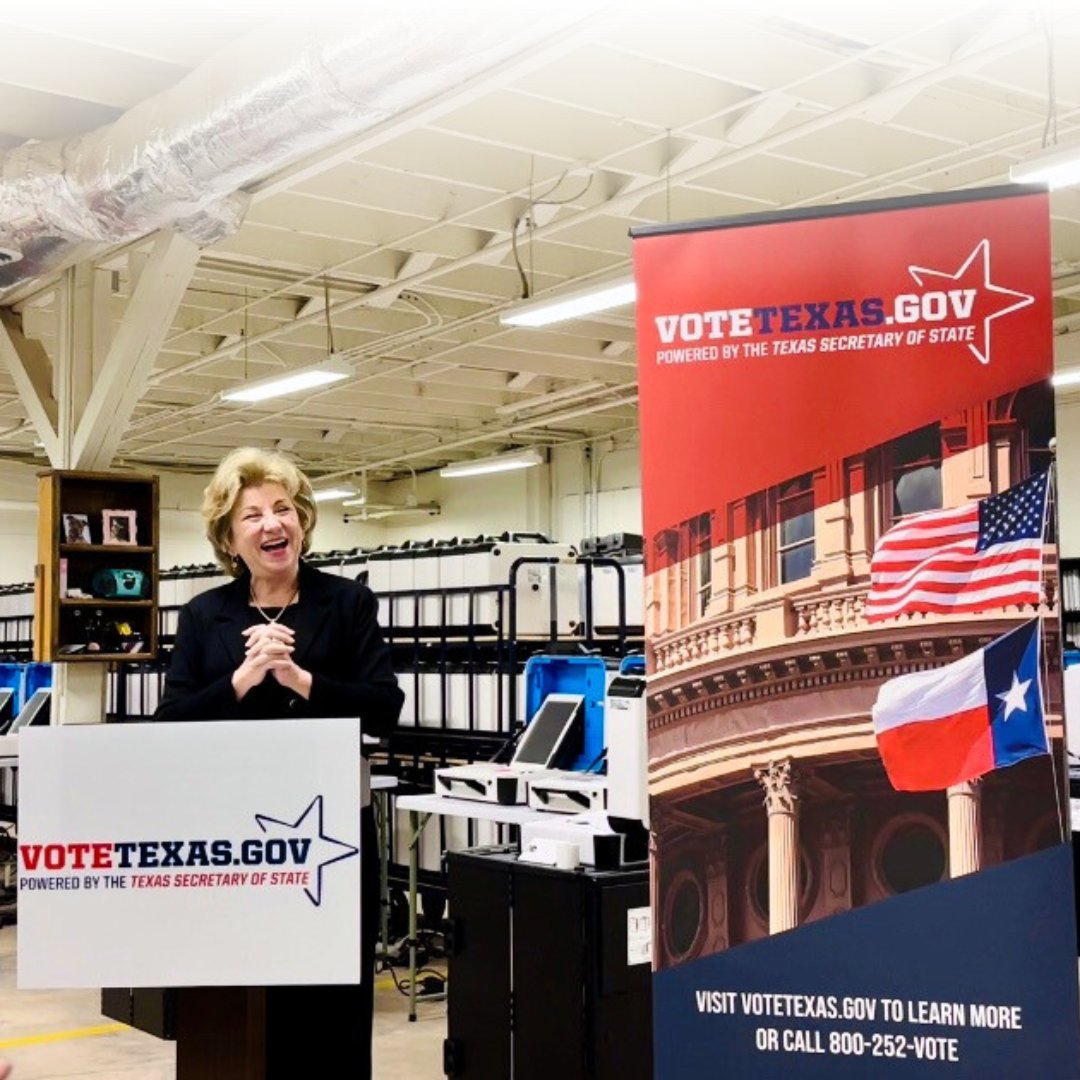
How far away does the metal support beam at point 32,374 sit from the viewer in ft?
22.6

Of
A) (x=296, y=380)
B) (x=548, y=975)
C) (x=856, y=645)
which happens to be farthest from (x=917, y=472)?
(x=296, y=380)

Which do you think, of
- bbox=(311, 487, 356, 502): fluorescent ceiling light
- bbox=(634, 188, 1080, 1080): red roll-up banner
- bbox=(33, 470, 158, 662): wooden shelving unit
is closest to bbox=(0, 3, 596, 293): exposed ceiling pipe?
bbox=(33, 470, 158, 662): wooden shelving unit

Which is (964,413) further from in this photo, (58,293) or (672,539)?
(58,293)

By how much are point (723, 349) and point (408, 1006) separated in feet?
13.1

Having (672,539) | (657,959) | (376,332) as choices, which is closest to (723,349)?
(672,539)

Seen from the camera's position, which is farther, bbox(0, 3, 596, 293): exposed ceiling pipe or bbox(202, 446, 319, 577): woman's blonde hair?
bbox(0, 3, 596, 293): exposed ceiling pipe

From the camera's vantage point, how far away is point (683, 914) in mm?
2180

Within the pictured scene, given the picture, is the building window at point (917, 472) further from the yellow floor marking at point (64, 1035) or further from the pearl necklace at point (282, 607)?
the yellow floor marking at point (64, 1035)

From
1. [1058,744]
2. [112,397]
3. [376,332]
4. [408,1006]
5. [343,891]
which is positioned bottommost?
[408,1006]

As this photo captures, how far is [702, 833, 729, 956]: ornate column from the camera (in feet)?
7.07

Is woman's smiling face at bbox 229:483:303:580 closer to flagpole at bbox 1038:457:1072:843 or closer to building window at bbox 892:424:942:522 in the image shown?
building window at bbox 892:424:942:522

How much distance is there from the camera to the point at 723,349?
215cm

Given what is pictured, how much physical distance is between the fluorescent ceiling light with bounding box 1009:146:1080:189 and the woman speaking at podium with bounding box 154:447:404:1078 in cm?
377

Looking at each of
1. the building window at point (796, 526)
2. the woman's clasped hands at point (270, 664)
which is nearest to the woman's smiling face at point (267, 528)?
the woman's clasped hands at point (270, 664)
